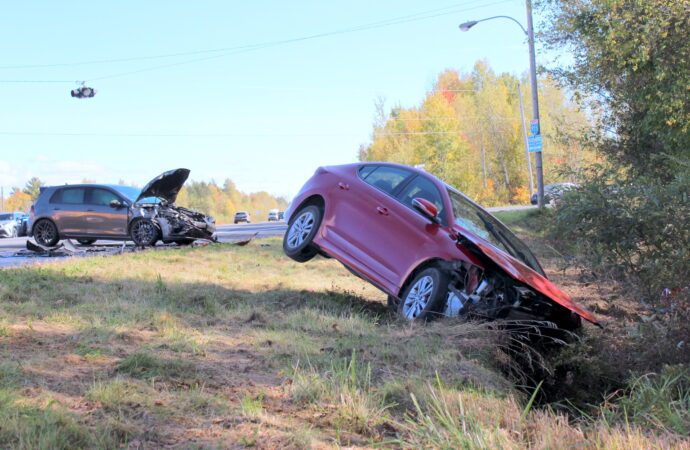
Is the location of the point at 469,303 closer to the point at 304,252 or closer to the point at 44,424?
the point at 304,252

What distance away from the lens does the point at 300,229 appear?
732cm

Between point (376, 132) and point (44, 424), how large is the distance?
6776cm

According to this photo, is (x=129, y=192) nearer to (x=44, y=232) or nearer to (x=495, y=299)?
(x=44, y=232)

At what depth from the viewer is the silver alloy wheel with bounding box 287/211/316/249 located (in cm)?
717

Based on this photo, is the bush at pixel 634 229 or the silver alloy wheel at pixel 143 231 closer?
the bush at pixel 634 229

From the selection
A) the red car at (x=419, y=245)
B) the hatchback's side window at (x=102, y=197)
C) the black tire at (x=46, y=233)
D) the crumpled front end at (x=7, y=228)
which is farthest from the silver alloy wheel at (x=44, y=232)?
the crumpled front end at (x=7, y=228)

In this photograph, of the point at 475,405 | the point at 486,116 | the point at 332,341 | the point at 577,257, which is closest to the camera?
the point at 475,405

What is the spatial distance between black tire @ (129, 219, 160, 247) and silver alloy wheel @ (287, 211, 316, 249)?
7325 mm

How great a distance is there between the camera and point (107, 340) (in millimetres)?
4707

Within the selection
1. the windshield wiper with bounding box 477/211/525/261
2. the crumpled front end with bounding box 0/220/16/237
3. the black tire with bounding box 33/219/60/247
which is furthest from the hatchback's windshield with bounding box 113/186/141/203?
the crumpled front end with bounding box 0/220/16/237

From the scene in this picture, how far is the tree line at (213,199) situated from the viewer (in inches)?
4453

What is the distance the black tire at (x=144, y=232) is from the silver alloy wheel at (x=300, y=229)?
733 cm

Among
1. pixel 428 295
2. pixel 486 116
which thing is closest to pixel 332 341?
pixel 428 295

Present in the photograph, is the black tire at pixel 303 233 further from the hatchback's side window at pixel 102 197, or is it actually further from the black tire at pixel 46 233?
the black tire at pixel 46 233
